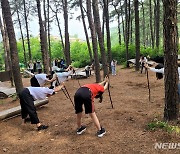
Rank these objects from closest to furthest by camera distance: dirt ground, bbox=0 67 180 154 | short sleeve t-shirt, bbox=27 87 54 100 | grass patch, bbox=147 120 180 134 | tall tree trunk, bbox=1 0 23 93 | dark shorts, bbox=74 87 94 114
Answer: dirt ground, bbox=0 67 180 154
grass patch, bbox=147 120 180 134
dark shorts, bbox=74 87 94 114
short sleeve t-shirt, bbox=27 87 54 100
tall tree trunk, bbox=1 0 23 93

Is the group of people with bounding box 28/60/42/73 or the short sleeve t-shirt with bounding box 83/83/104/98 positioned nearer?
the short sleeve t-shirt with bounding box 83/83/104/98

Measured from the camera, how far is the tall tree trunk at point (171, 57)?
5816 millimetres

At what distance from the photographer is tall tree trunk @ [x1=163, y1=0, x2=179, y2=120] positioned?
582cm

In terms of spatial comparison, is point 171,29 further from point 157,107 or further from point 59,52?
point 59,52

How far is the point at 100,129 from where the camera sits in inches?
239

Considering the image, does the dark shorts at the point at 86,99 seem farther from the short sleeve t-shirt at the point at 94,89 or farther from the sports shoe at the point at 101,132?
the sports shoe at the point at 101,132

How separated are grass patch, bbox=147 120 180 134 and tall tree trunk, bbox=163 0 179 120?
25cm

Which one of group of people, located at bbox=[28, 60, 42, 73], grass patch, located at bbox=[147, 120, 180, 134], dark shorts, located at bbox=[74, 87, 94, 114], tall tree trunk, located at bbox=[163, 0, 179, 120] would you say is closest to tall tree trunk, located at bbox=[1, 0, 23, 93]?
dark shorts, located at bbox=[74, 87, 94, 114]

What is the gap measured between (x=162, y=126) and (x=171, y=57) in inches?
63.0

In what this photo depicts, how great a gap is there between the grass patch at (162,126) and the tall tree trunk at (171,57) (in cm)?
25

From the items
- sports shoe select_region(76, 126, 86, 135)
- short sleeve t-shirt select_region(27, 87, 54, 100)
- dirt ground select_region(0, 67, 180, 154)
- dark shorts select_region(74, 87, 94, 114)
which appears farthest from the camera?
short sleeve t-shirt select_region(27, 87, 54, 100)

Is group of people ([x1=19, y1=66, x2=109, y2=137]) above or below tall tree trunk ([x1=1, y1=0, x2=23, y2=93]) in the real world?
below

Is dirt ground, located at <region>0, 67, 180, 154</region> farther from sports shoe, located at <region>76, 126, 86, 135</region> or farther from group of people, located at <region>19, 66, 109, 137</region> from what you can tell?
group of people, located at <region>19, 66, 109, 137</region>

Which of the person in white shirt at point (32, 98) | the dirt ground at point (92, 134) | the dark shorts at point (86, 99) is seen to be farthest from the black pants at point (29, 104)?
the dark shorts at point (86, 99)
